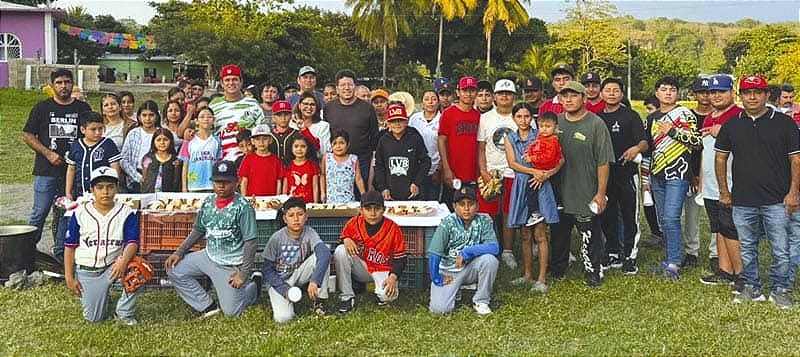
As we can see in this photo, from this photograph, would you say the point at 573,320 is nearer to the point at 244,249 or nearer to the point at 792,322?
the point at 792,322

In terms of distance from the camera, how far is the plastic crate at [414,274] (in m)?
6.28

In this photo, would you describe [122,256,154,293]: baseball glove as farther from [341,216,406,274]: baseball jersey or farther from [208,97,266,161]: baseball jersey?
[208,97,266,161]: baseball jersey

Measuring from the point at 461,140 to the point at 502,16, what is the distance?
39.2 meters

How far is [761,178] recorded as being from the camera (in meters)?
5.92

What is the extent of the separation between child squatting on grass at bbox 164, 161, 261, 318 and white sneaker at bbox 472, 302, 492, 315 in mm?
1790

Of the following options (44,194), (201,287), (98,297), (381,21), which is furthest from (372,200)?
(381,21)

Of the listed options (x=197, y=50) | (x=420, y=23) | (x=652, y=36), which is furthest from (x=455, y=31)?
(x=652, y=36)

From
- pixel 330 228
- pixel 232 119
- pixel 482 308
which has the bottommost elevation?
pixel 482 308

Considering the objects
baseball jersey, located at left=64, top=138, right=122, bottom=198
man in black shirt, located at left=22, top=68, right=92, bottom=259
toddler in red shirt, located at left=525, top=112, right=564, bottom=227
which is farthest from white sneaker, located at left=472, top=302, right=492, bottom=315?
man in black shirt, located at left=22, top=68, right=92, bottom=259

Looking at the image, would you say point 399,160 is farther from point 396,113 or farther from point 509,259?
point 509,259

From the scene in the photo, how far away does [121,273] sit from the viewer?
562 centimetres

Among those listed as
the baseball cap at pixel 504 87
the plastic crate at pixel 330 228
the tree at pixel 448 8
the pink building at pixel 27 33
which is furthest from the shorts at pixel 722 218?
the tree at pixel 448 8

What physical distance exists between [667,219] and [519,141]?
5.13 ft

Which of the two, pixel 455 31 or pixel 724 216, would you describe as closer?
pixel 724 216
